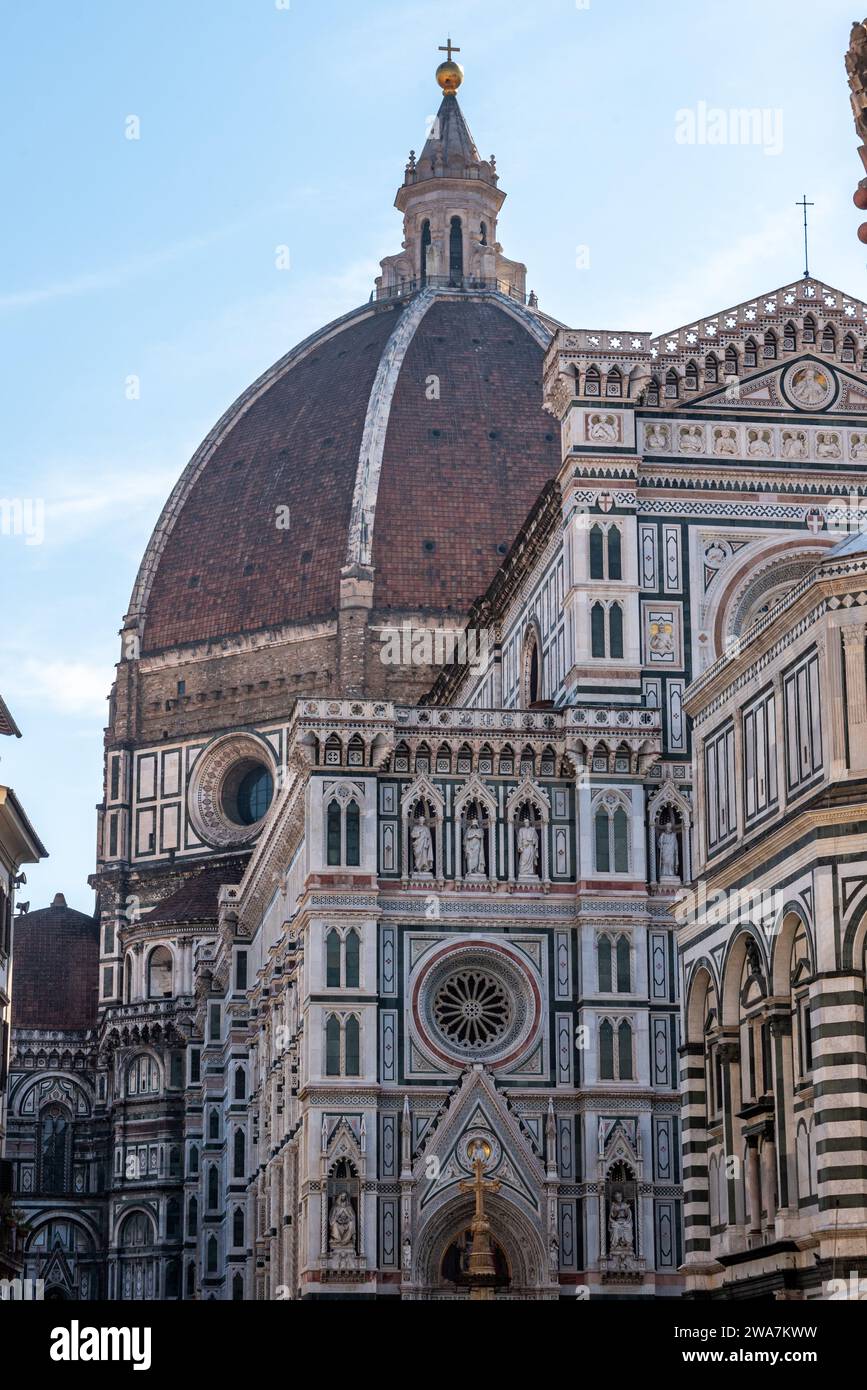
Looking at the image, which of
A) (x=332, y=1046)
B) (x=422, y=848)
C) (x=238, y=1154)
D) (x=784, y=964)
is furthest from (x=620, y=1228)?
(x=784, y=964)

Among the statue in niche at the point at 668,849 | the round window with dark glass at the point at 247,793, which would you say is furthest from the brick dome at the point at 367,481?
the statue in niche at the point at 668,849

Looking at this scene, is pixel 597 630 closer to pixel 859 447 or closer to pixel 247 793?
pixel 859 447

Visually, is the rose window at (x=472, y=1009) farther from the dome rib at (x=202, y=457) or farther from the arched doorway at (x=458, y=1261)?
the dome rib at (x=202, y=457)

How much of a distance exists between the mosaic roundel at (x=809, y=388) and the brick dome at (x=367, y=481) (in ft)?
105

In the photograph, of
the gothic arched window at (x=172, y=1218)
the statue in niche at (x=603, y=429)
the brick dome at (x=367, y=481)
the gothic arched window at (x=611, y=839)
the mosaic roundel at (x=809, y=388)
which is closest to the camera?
the gothic arched window at (x=611, y=839)

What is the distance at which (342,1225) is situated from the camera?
149ft

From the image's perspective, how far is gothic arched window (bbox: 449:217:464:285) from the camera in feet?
312

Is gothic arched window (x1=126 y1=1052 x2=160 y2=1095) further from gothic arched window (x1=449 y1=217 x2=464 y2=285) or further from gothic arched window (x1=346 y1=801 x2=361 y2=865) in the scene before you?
gothic arched window (x1=346 y1=801 x2=361 y2=865)

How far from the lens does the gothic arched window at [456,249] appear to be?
312 feet

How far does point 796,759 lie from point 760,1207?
17.5 ft

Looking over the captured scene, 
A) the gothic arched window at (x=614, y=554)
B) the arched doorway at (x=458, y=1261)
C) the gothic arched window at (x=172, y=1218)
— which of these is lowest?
the arched doorway at (x=458, y=1261)

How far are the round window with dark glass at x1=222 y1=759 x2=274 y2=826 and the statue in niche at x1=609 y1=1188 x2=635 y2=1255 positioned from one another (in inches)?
1406
